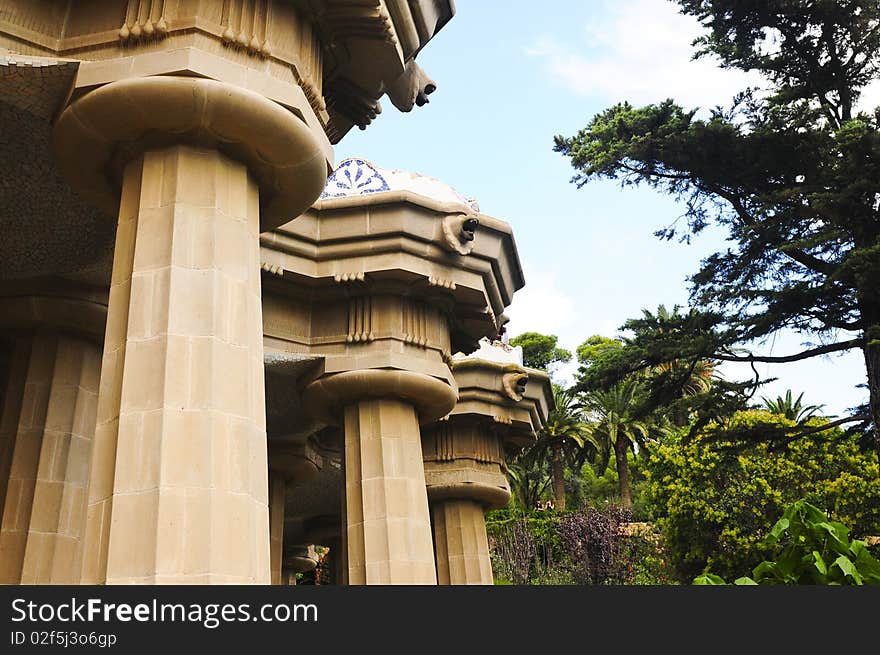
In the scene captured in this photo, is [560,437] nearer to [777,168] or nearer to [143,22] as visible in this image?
[777,168]

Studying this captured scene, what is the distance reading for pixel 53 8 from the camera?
6.65m

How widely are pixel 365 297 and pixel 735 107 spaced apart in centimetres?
1160

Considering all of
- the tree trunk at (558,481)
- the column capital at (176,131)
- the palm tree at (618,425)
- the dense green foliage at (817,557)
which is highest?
the palm tree at (618,425)

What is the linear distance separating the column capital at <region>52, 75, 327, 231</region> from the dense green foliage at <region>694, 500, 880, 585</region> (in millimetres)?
4632

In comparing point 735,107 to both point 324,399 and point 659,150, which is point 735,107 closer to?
point 659,150

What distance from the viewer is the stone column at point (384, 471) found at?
1005 cm

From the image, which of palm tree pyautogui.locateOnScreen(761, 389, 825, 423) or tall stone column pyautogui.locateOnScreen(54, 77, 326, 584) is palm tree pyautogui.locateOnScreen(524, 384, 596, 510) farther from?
tall stone column pyautogui.locateOnScreen(54, 77, 326, 584)

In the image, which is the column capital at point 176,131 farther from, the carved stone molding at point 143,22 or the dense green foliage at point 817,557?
the dense green foliage at point 817,557

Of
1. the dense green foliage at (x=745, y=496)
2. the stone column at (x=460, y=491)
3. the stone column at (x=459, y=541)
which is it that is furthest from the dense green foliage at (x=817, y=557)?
the dense green foliage at (x=745, y=496)

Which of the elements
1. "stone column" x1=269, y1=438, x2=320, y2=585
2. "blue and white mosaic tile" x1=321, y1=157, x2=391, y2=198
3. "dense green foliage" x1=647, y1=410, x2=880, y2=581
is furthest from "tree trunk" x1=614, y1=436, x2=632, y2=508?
"blue and white mosaic tile" x1=321, y1=157, x2=391, y2=198

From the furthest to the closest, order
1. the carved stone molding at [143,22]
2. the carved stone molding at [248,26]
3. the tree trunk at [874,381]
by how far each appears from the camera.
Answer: the tree trunk at [874,381]
the carved stone molding at [248,26]
the carved stone molding at [143,22]

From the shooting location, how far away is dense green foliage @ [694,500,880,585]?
9.49 ft

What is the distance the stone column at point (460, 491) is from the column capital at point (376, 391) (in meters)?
4.04

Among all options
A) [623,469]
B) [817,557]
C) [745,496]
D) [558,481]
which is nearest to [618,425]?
[623,469]
